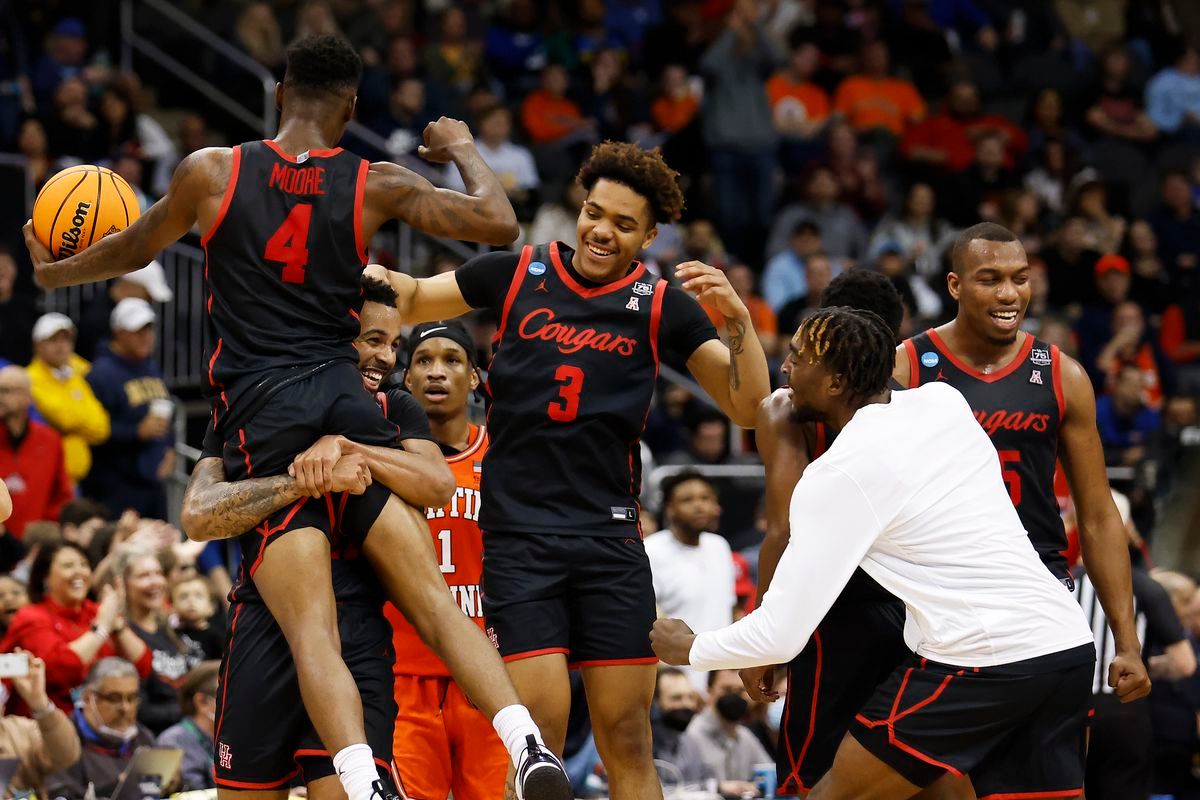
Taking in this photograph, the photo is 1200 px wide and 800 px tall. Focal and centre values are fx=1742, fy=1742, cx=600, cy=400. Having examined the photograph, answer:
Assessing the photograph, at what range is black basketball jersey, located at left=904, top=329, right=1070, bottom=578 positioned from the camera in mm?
6715

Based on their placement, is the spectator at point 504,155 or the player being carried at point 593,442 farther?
the spectator at point 504,155

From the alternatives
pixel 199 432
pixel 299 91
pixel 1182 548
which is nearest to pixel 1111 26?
pixel 1182 548

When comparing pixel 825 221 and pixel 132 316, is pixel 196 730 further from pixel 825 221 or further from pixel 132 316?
pixel 825 221

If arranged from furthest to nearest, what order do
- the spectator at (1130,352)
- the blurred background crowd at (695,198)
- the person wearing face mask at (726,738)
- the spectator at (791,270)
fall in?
1. the spectator at (791,270)
2. the spectator at (1130,352)
3. the blurred background crowd at (695,198)
4. the person wearing face mask at (726,738)

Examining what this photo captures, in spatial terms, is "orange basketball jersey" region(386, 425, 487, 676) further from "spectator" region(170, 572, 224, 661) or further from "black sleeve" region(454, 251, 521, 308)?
"spectator" region(170, 572, 224, 661)

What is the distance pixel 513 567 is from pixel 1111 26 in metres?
17.0

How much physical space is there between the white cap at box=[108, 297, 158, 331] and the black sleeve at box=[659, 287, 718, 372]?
6458 mm

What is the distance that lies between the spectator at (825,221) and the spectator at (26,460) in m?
7.67

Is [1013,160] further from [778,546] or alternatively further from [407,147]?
[778,546]

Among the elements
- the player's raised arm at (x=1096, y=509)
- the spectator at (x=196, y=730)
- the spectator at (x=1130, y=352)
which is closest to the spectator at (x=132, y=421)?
the spectator at (x=196, y=730)

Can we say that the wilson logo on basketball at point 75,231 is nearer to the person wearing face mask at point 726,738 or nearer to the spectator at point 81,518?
the spectator at point 81,518

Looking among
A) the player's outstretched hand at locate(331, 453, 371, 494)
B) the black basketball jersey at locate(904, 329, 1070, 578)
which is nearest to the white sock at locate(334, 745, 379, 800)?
the player's outstretched hand at locate(331, 453, 371, 494)

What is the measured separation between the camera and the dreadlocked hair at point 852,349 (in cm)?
588

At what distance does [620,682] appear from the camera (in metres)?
6.56
